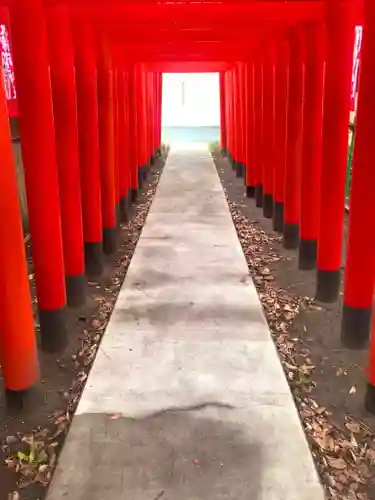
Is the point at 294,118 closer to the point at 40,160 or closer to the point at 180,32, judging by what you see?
the point at 180,32

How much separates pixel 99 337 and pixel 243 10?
9.49 ft


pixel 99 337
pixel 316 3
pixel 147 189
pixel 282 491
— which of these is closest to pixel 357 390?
pixel 282 491

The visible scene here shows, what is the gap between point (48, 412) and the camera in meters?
3.51

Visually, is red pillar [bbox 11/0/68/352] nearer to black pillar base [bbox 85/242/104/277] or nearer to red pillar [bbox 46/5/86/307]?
red pillar [bbox 46/5/86/307]

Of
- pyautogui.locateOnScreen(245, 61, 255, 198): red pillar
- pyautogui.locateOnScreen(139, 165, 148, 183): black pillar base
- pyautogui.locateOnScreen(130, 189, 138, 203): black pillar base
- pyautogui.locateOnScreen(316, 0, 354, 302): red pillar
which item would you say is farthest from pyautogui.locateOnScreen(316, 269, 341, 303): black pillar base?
pyautogui.locateOnScreen(139, 165, 148, 183): black pillar base

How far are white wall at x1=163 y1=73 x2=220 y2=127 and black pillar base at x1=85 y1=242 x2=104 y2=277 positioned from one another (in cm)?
1824

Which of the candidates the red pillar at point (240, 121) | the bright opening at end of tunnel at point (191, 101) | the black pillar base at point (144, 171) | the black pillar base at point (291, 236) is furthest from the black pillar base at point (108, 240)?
the bright opening at end of tunnel at point (191, 101)

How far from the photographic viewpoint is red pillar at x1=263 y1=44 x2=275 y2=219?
809 centimetres

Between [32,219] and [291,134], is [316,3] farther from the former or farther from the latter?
[32,219]

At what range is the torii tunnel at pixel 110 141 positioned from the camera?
352 centimetres

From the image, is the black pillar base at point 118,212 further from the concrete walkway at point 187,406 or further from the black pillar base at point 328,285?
the black pillar base at point 328,285

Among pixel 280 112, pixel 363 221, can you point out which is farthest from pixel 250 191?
pixel 363 221

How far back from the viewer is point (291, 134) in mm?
6496

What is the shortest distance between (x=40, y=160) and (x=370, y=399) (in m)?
2.60
